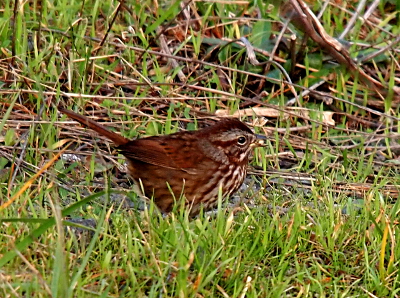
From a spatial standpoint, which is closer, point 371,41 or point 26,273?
point 26,273

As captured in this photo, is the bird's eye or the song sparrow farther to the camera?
the bird's eye

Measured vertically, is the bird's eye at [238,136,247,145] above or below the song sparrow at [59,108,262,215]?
above

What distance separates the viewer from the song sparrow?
18.0ft

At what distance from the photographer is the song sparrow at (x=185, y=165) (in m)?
5.50

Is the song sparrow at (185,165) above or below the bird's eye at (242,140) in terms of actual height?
below

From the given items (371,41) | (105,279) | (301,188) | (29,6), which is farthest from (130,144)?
(371,41)

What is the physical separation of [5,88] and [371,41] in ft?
11.4

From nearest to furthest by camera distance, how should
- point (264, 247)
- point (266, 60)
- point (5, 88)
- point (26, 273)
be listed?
point (26, 273) → point (264, 247) → point (5, 88) → point (266, 60)

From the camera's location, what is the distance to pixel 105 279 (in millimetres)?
4012

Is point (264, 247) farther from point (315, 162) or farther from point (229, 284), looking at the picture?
point (315, 162)

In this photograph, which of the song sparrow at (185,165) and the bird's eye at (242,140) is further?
the bird's eye at (242,140)

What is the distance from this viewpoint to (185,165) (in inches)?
221

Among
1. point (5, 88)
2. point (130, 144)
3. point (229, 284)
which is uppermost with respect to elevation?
point (229, 284)

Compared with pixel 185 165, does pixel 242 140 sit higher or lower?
higher
